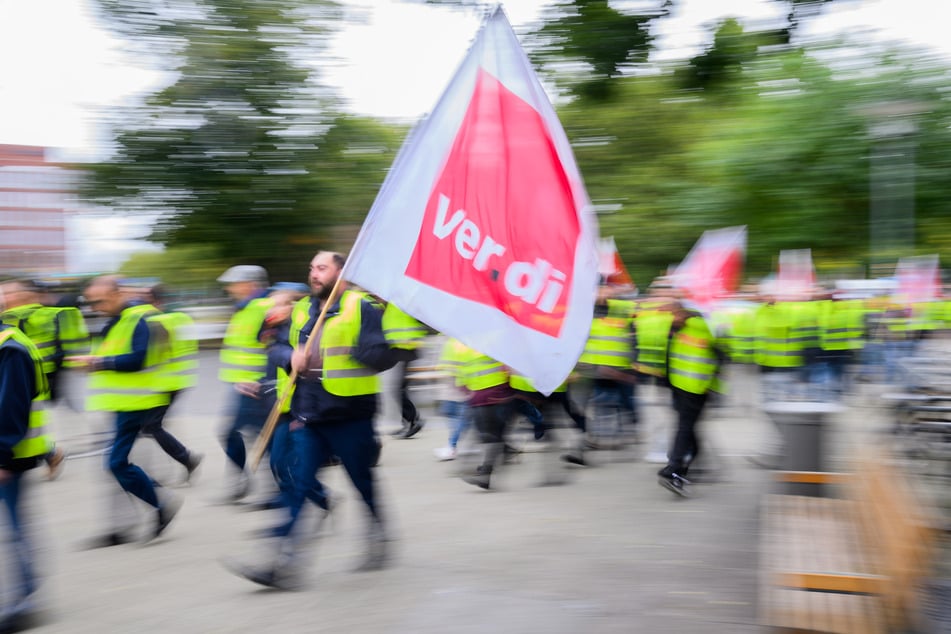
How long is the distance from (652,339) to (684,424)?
1.26 m

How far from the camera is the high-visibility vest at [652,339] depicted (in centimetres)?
847

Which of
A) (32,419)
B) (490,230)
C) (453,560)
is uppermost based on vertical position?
(490,230)

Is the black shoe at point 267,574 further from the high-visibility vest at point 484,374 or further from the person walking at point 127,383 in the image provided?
the high-visibility vest at point 484,374

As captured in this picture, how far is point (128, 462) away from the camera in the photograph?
6.29 meters

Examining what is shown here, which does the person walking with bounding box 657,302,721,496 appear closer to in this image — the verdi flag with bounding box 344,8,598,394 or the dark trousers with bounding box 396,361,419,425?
the verdi flag with bounding box 344,8,598,394

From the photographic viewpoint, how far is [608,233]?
2425 centimetres

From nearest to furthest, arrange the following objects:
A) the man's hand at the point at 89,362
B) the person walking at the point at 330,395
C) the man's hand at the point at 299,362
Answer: the man's hand at the point at 299,362 → the person walking at the point at 330,395 → the man's hand at the point at 89,362

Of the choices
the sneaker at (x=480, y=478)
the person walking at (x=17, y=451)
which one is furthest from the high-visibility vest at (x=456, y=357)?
the person walking at (x=17, y=451)

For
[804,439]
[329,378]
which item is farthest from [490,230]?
[804,439]

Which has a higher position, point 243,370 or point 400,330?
point 400,330

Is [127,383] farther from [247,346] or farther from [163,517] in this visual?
[247,346]

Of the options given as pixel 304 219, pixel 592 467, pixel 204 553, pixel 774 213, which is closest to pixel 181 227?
pixel 304 219

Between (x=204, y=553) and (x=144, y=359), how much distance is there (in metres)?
1.31

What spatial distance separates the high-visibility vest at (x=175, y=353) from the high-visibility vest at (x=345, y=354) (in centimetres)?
169
